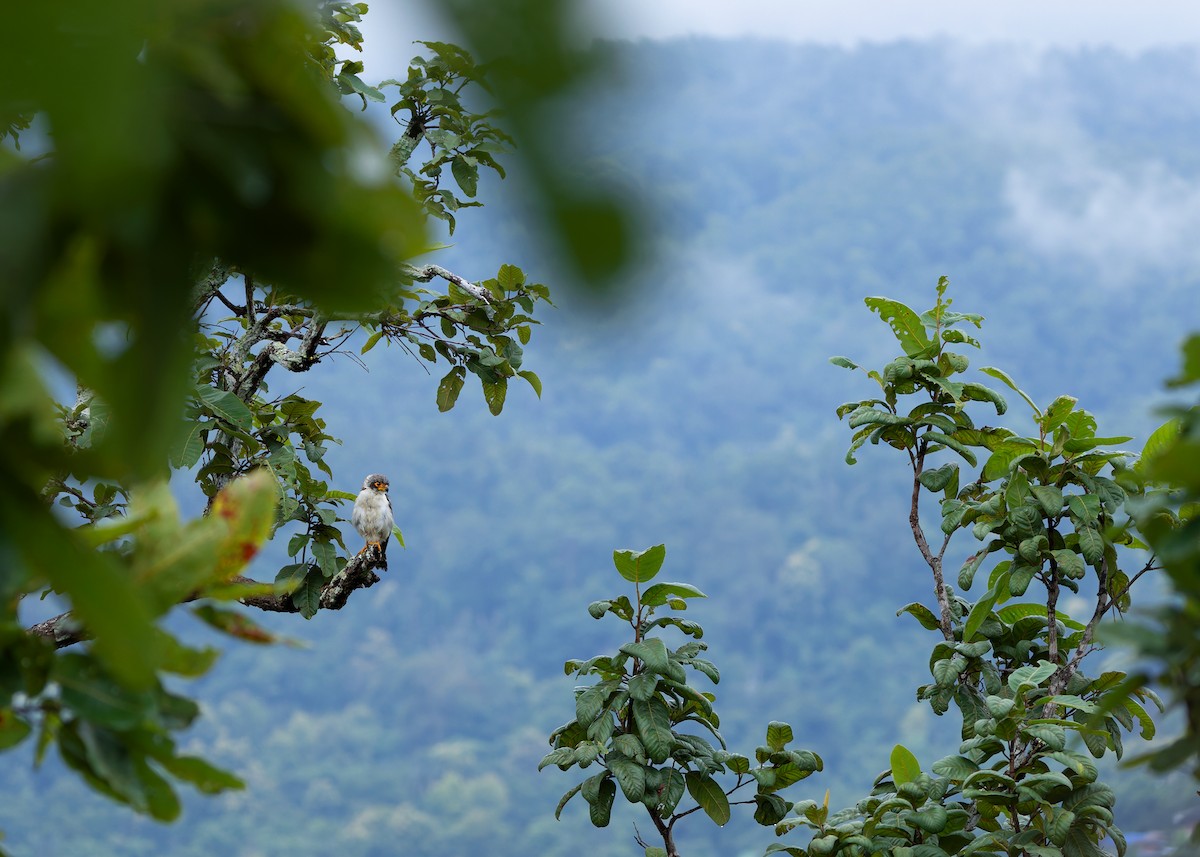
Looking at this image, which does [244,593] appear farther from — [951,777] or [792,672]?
[792,672]

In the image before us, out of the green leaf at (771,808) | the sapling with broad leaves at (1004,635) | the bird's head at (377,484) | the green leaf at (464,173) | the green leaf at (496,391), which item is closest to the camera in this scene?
the sapling with broad leaves at (1004,635)

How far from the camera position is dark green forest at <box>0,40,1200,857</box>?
2916 centimetres

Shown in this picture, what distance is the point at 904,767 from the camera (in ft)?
9.32

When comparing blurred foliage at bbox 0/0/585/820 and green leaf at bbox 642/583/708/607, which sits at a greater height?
green leaf at bbox 642/583/708/607

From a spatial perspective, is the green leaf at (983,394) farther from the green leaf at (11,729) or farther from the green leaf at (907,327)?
the green leaf at (11,729)

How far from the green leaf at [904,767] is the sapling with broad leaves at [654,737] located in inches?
7.3

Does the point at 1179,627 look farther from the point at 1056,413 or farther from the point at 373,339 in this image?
the point at 373,339

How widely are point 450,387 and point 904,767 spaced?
1565 millimetres

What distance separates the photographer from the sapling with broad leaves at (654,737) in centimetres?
278

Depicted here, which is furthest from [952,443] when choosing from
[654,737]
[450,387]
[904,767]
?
[450,387]

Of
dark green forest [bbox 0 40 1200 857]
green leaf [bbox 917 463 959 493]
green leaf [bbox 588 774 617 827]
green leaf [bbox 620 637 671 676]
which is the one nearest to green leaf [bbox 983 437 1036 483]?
green leaf [bbox 917 463 959 493]

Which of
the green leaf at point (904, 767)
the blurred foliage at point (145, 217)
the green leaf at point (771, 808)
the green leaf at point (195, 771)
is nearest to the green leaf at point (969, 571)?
the green leaf at point (904, 767)

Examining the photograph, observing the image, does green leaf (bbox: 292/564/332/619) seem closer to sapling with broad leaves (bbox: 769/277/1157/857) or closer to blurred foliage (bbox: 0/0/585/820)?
sapling with broad leaves (bbox: 769/277/1157/857)

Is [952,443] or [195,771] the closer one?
[195,771]
